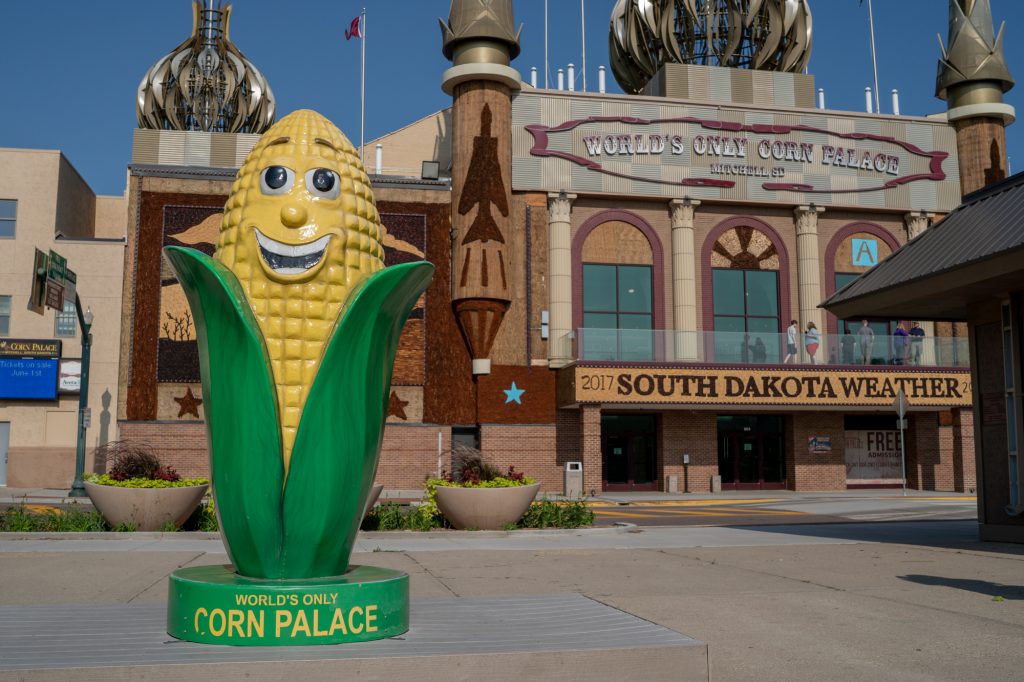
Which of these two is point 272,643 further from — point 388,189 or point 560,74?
point 560,74

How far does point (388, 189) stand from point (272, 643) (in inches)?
1215

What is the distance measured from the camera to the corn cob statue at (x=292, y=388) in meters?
5.93

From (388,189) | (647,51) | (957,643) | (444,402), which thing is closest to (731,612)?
(957,643)

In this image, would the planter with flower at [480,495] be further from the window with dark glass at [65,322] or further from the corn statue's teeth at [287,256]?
the window with dark glass at [65,322]

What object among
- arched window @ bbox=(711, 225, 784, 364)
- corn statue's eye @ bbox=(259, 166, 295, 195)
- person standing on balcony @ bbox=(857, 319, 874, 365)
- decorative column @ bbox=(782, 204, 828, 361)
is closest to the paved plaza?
corn statue's eye @ bbox=(259, 166, 295, 195)

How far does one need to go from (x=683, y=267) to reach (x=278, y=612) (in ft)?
106

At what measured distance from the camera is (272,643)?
5.48 meters

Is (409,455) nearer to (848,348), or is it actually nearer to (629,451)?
(629,451)

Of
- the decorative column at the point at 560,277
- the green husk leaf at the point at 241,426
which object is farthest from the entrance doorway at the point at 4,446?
the green husk leaf at the point at 241,426

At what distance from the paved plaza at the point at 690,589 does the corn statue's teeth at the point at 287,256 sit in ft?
8.02

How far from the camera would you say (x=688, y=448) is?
3534 cm

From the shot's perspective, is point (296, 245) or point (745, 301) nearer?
point (296, 245)

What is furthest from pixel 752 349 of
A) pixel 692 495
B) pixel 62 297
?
pixel 62 297

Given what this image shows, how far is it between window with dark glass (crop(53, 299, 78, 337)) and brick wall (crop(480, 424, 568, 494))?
15446mm
